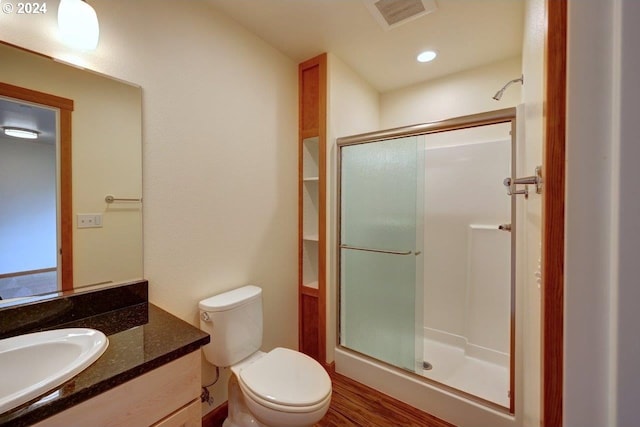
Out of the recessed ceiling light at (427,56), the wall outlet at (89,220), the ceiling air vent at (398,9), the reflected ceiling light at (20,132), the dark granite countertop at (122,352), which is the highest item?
the recessed ceiling light at (427,56)

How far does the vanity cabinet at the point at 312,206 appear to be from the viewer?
195cm

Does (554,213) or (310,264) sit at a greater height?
(554,213)

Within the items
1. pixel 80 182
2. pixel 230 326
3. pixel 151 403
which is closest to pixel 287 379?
pixel 230 326

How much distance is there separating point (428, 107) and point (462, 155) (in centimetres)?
56

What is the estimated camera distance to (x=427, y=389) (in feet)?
5.20

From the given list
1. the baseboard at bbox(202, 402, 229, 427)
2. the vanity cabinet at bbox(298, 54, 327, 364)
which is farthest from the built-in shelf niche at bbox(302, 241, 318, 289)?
the baseboard at bbox(202, 402, 229, 427)

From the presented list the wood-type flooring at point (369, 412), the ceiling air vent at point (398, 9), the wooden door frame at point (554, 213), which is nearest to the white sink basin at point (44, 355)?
the wooden door frame at point (554, 213)

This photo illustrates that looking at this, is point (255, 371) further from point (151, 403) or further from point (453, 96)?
point (453, 96)

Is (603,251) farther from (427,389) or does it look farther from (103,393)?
(427,389)

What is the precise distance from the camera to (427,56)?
197cm

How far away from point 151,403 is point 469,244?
2.22 metres

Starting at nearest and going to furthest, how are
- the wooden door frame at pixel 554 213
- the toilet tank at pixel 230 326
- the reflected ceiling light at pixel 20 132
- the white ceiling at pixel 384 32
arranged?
1. the wooden door frame at pixel 554 213
2. the reflected ceiling light at pixel 20 132
3. the toilet tank at pixel 230 326
4. the white ceiling at pixel 384 32

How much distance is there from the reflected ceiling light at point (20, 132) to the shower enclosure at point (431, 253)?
63.1 inches

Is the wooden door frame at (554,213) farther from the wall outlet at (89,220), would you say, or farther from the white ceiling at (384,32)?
the wall outlet at (89,220)
